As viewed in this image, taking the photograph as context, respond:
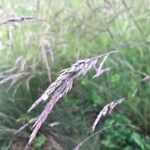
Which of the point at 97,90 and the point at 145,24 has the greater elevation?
the point at 145,24

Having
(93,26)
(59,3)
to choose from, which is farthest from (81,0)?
(93,26)

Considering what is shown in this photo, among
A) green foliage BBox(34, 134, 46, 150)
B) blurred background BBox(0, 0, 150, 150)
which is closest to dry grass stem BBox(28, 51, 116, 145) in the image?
blurred background BBox(0, 0, 150, 150)

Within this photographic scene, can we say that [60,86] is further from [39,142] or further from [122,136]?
[39,142]

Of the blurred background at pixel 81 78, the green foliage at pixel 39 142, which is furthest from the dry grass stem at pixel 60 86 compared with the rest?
the green foliage at pixel 39 142

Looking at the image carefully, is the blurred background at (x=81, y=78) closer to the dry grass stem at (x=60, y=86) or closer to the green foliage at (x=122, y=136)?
the green foliage at (x=122, y=136)

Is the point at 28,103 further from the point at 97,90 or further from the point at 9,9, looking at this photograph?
the point at 9,9

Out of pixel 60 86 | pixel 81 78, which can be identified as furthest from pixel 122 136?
pixel 60 86

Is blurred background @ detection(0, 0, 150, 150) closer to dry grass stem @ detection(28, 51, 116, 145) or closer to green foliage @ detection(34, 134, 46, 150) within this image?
green foliage @ detection(34, 134, 46, 150)

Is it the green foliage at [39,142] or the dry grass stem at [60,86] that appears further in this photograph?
the green foliage at [39,142]
